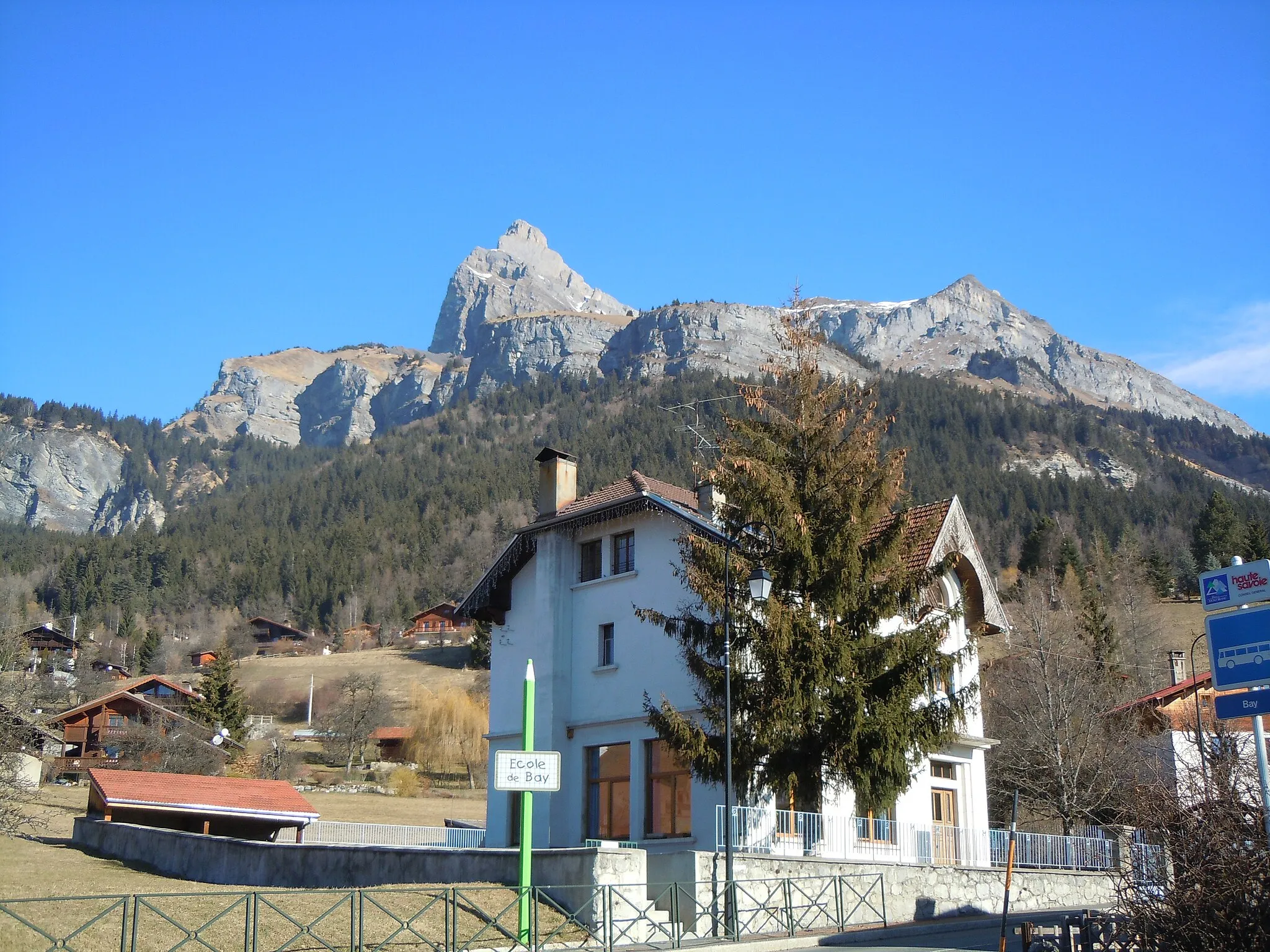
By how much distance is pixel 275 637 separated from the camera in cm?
14350

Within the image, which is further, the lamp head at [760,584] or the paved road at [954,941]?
the lamp head at [760,584]

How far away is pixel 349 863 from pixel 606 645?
9809 millimetres

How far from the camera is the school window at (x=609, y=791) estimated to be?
29.9m

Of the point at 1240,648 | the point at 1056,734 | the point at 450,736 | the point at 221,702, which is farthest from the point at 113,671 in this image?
the point at 1240,648

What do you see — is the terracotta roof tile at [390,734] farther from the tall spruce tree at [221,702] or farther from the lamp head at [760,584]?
the lamp head at [760,584]

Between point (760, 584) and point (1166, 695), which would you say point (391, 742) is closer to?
point (1166, 695)

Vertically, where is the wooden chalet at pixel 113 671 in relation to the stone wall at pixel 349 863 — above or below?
above

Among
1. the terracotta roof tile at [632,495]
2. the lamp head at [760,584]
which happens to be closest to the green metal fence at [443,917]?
the lamp head at [760,584]

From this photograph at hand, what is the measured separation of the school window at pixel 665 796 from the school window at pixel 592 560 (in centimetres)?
538

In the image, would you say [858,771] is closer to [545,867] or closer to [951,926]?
[951,926]

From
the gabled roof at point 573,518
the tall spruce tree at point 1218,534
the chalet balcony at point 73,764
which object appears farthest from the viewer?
the tall spruce tree at point 1218,534

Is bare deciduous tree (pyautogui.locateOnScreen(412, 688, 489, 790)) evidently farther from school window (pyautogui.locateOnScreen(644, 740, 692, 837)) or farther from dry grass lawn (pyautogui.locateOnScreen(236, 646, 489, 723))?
school window (pyautogui.locateOnScreen(644, 740, 692, 837))

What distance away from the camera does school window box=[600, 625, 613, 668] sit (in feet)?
103

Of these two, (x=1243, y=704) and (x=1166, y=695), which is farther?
(x=1166, y=695)
